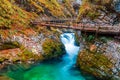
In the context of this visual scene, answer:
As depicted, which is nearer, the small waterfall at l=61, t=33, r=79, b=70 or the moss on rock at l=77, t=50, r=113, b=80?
the moss on rock at l=77, t=50, r=113, b=80

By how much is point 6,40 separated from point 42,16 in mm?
11905

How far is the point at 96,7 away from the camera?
24.6 meters

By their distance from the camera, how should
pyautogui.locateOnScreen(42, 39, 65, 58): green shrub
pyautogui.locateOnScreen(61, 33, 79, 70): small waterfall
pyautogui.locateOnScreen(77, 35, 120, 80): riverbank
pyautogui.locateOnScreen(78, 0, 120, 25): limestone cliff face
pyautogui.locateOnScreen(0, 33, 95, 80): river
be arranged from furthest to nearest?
1. pyautogui.locateOnScreen(42, 39, 65, 58): green shrub
2. pyautogui.locateOnScreen(61, 33, 79, 70): small waterfall
3. pyautogui.locateOnScreen(0, 33, 95, 80): river
4. pyautogui.locateOnScreen(78, 0, 120, 25): limestone cliff face
5. pyautogui.locateOnScreen(77, 35, 120, 80): riverbank

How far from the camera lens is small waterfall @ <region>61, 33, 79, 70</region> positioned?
29422mm

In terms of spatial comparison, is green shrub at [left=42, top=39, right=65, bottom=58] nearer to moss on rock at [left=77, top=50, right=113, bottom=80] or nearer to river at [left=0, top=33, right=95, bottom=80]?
river at [left=0, top=33, right=95, bottom=80]

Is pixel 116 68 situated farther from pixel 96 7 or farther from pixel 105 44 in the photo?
pixel 96 7

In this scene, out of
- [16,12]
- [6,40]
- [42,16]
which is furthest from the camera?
[42,16]

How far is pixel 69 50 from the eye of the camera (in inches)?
1357

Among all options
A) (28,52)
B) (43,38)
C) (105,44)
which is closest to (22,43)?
(28,52)

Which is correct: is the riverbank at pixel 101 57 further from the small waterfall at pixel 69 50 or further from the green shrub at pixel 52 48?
the green shrub at pixel 52 48

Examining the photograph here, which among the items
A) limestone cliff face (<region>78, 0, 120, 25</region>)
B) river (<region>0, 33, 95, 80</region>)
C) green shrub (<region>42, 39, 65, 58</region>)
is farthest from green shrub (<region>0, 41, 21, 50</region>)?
limestone cliff face (<region>78, 0, 120, 25</region>)

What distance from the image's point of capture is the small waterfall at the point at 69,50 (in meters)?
29.4

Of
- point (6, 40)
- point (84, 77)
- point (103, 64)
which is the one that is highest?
point (6, 40)

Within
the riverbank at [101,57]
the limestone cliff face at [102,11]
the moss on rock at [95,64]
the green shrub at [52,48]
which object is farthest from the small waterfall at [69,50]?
the limestone cliff face at [102,11]
